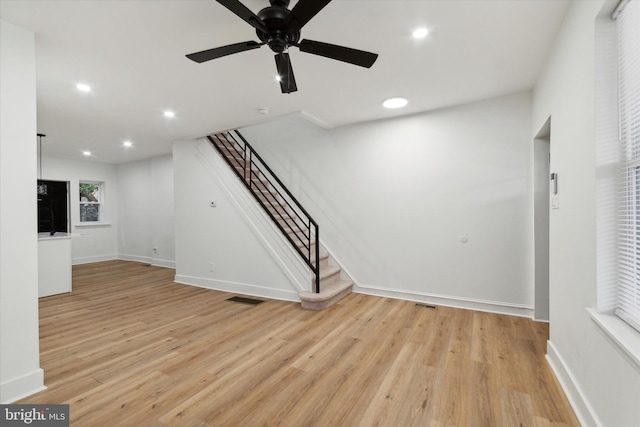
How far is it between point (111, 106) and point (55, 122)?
1.40 m

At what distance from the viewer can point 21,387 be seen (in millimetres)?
1889

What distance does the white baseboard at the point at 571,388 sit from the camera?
151 centimetres

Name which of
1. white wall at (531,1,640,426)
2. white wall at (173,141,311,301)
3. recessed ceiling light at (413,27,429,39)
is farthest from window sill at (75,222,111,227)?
white wall at (531,1,640,426)

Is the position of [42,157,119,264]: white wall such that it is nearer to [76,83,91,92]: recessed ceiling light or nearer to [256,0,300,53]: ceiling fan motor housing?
[76,83,91,92]: recessed ceiling light

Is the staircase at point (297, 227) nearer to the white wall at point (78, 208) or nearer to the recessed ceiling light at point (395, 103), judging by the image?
the recessed ceiling light at point (395, 103)

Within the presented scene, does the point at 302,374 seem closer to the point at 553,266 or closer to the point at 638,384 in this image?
the point at 638,384

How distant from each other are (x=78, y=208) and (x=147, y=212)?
66.7 inches

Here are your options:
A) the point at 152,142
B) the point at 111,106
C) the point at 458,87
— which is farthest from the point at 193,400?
the point at 152,142

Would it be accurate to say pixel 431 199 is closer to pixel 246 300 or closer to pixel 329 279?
pixel 329 279

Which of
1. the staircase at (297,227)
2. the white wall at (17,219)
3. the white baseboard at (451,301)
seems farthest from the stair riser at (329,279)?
the white wall at (17,219)

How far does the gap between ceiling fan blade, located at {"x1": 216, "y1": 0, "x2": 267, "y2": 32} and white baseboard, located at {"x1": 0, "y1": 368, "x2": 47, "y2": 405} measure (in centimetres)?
268

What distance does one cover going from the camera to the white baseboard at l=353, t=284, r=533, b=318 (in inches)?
128

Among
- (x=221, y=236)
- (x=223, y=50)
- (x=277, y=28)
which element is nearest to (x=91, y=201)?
(x=221, y=236)

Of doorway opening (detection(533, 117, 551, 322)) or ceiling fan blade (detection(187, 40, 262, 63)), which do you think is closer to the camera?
ceiling fan blade (detection(187, 40, 262, 63))
